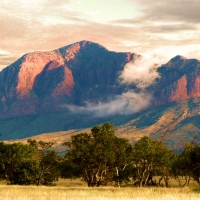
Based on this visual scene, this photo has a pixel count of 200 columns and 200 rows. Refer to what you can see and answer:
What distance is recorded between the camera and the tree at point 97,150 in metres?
70.6

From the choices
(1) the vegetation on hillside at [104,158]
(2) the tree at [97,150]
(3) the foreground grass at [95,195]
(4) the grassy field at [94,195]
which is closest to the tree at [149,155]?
(1) the vegetation on hillside at [104,158]

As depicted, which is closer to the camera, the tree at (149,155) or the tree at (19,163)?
the tree at (149,155)

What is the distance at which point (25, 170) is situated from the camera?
3211 inches

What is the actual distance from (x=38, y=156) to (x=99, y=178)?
2600 centimetres

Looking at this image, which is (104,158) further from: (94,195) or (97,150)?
(94,195)

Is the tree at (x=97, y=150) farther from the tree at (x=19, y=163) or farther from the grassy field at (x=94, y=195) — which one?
the grassy field at (x=94, y=195)

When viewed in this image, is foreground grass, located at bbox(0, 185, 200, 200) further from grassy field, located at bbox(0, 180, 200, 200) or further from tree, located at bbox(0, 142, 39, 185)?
tree, located at bbox(0, 142, 39, 185)

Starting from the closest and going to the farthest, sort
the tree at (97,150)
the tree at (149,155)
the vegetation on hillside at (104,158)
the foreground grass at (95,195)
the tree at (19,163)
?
1. the foreground grass at (95,195)
2. the tree at (97,150)
3. the vegetation on hillside at (104,158)
4. the tree at (149,155)
5. the tree at (19,163)

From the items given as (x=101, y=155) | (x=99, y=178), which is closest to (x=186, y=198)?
(x=101, y=155)

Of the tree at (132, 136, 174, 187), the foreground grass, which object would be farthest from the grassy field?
the tree at (132, 136, 174, 187)

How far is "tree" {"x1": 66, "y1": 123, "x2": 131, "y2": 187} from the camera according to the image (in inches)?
2778

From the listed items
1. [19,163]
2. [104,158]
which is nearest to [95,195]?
[104,158]

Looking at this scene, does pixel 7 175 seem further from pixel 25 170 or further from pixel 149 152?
pixel 149 152


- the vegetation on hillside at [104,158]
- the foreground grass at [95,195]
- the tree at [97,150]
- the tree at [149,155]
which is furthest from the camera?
the tree at [149,155]
